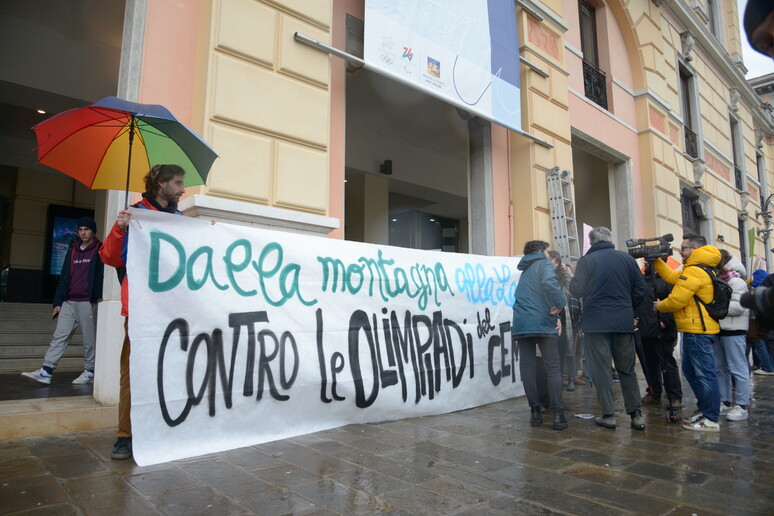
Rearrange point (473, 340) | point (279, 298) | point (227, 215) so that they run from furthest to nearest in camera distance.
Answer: point (473, 340)
point (227, 215)
point (279, 298)

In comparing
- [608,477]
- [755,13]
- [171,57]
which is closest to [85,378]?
[171,57]

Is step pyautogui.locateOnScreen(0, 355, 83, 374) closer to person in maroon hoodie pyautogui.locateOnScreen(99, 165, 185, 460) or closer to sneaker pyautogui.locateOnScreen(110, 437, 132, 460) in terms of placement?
person in maroon hoodie pyautogui.locateOnScreen(99, 165, 185, 460)

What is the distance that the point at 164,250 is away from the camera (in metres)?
3.44

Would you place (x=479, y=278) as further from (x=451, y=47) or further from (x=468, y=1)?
(x=468, y=1)

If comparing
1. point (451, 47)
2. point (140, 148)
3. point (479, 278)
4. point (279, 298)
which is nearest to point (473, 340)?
point (479, 278)

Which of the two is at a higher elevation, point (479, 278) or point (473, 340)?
point (479, 278)

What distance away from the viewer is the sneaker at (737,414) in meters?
4.72

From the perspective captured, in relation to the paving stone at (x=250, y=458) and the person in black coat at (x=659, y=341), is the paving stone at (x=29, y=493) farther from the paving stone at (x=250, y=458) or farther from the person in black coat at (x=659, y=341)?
the person in black coat at (x=659, y=341)

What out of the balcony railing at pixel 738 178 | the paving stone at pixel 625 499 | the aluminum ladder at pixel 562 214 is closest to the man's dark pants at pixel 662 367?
the paving stone at pixel 625 499

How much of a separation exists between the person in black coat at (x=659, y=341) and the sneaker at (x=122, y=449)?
14.8 feet

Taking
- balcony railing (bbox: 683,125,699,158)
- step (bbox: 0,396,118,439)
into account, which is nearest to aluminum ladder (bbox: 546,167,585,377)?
step (bbox: 0,396,118,439)

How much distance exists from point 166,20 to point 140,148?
1895 mm

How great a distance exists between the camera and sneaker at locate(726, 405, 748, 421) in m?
4.72

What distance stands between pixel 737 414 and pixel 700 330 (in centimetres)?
115
